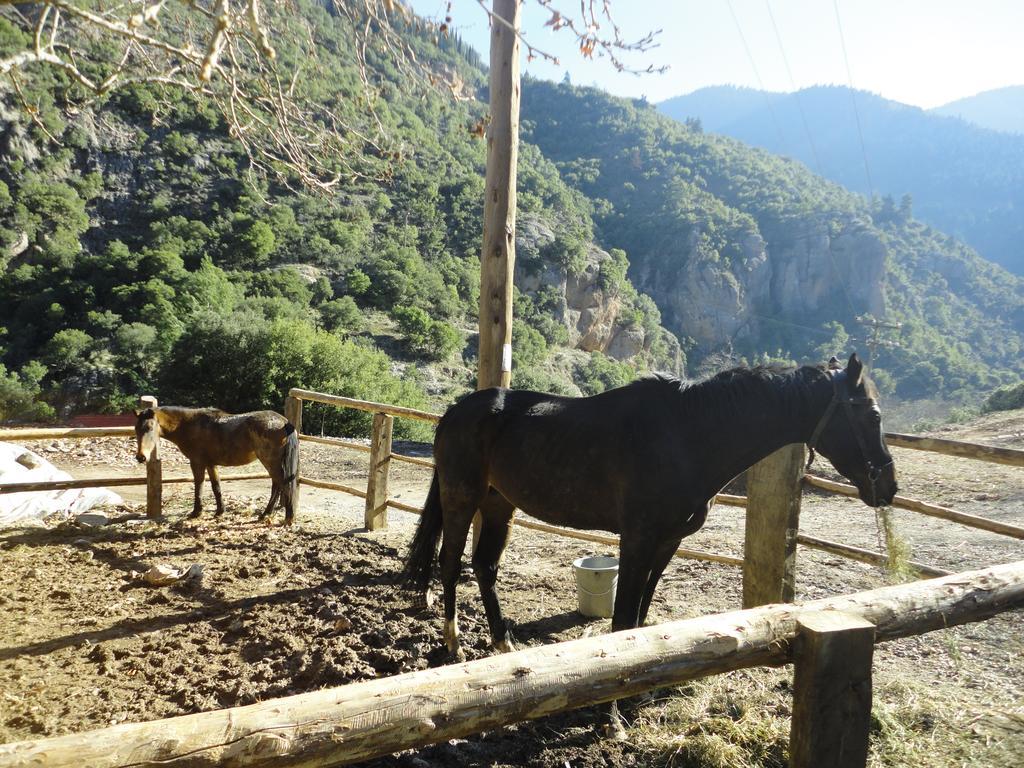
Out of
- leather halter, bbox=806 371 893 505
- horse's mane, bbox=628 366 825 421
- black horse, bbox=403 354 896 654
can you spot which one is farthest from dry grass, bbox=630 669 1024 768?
horse's mane, bbox=628 366 825 421

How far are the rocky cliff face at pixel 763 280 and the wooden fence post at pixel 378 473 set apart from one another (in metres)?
73.5

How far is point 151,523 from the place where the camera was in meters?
5.65

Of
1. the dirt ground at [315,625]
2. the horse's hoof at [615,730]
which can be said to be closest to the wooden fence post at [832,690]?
the dirt ground at [315,625]

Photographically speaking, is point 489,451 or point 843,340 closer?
point 489,451

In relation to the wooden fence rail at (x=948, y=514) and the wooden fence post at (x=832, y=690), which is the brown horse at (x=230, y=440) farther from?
the wooden fence post at (x=832, y=690)

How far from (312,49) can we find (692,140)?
9835 cm

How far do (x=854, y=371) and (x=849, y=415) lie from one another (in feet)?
0.69

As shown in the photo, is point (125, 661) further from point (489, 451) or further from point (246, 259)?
point (246, 259)

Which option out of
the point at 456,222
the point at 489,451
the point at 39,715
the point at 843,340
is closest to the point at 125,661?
the point at 39,715

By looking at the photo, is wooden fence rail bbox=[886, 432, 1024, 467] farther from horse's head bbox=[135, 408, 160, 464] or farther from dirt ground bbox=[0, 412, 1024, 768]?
horse's head bbox=[135, 408, 160, 464]

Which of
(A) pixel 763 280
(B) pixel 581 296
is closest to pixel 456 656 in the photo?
(B) pixel 581 296

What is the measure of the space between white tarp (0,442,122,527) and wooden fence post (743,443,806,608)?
20.6ft

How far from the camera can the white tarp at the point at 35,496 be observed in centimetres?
555

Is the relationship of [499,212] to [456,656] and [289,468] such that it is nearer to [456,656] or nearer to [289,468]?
[456,656]
